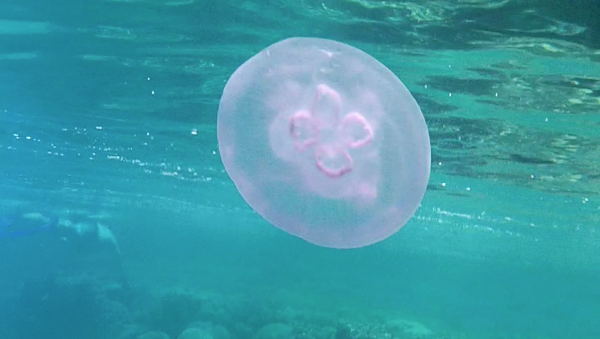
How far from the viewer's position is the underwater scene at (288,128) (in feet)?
12.1

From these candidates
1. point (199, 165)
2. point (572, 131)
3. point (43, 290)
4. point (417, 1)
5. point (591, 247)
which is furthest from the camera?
point (591, 247)

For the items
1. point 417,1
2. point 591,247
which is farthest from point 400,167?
point 591,247

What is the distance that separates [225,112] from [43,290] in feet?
53.7

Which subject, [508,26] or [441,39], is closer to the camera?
[508,26]

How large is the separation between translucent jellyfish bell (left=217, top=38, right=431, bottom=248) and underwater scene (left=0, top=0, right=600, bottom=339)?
13mm

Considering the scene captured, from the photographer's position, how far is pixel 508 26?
683cm

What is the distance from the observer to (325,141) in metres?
3.73

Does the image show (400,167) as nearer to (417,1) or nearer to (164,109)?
(417,1)

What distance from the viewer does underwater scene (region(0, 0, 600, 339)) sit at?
12.1ft

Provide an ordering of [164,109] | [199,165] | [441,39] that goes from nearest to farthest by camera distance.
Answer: [441,39], [164,109], [199,165]

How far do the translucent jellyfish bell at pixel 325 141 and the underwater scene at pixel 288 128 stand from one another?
1 centimetres

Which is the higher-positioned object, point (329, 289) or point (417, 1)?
point (417, 1)

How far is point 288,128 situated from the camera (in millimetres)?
3729

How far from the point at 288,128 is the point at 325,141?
28 centimetres
